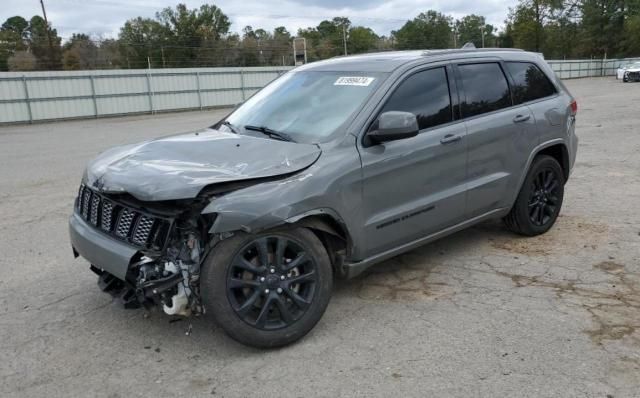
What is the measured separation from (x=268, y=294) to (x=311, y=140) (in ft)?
3.69

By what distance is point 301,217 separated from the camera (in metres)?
3.44

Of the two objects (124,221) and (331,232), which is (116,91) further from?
(331,232)

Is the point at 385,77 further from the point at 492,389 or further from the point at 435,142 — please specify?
the point at 492,389

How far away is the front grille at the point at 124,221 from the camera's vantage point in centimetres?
334

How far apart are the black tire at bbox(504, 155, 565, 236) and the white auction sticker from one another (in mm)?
1964

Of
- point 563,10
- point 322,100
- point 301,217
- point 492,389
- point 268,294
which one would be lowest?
point 492,389

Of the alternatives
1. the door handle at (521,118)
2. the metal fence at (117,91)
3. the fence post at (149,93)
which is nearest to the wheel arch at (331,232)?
the door handle at (521,118)

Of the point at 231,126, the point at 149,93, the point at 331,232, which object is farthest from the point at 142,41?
the point at 331,232

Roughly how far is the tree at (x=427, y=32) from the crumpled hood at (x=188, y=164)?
8218 cm

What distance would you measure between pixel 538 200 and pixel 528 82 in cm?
113

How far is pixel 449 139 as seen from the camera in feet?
14.4

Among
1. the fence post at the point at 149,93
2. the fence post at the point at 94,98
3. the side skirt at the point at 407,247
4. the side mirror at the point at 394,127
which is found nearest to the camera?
the side mirror at the point at 394,127

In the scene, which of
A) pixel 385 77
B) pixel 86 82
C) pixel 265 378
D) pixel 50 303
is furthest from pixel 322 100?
pixel 86 82

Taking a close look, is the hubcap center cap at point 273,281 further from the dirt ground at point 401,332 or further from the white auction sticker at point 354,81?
the white auction sticker at point 354,81
